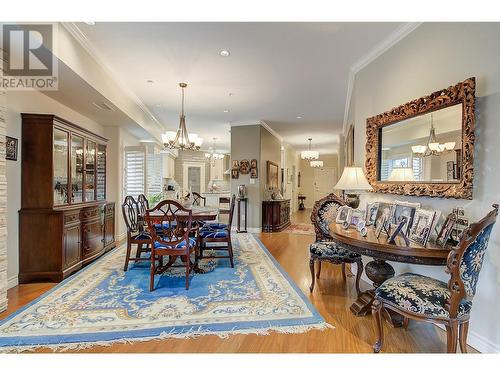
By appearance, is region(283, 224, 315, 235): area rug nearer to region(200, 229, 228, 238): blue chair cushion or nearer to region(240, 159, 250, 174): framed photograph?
region(240, 159, 250, 174): framed photograph

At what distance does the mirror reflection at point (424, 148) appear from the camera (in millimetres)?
2010

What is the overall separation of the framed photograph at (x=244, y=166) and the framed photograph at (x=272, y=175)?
0.65 meters

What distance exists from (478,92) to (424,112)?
0.43 metres

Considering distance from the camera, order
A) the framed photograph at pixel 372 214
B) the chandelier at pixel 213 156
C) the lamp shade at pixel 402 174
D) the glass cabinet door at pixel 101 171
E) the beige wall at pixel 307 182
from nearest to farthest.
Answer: the lamp shade at pixel 402 174 → the framed photograph at pixel 372 214 → the glass cabinet door at pixel 101 171 → the chandelier at pixel 213 156 → the beige wall at pixel 307 182

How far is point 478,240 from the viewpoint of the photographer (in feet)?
4.88

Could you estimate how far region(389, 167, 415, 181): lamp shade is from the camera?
7.96 feet

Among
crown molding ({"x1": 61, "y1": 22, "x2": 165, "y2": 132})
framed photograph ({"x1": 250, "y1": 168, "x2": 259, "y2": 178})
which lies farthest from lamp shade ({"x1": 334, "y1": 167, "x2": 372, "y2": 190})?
framed photograph ({"x1": 250, "y1": 168, "x2": 259, "y2": 178})

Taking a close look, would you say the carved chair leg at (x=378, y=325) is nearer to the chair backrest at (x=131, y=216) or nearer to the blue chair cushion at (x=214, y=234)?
the blue chair cushion at (x=214, y=234)

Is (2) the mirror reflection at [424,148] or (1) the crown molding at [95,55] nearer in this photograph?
(2) the mirror reflection at [424,148]

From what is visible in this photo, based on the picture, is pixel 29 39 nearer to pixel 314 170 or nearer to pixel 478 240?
pixel 478 240

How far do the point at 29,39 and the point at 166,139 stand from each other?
206cm

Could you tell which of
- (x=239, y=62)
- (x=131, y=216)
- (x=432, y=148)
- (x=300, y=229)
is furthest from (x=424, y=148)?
(x=300, y=229)

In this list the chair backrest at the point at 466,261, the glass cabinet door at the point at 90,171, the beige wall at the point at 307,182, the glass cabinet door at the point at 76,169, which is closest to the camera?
the chair backrest at the point at 466,261

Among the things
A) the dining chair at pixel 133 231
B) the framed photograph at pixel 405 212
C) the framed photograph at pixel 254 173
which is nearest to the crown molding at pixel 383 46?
the framed photograph at pixel 405 212
